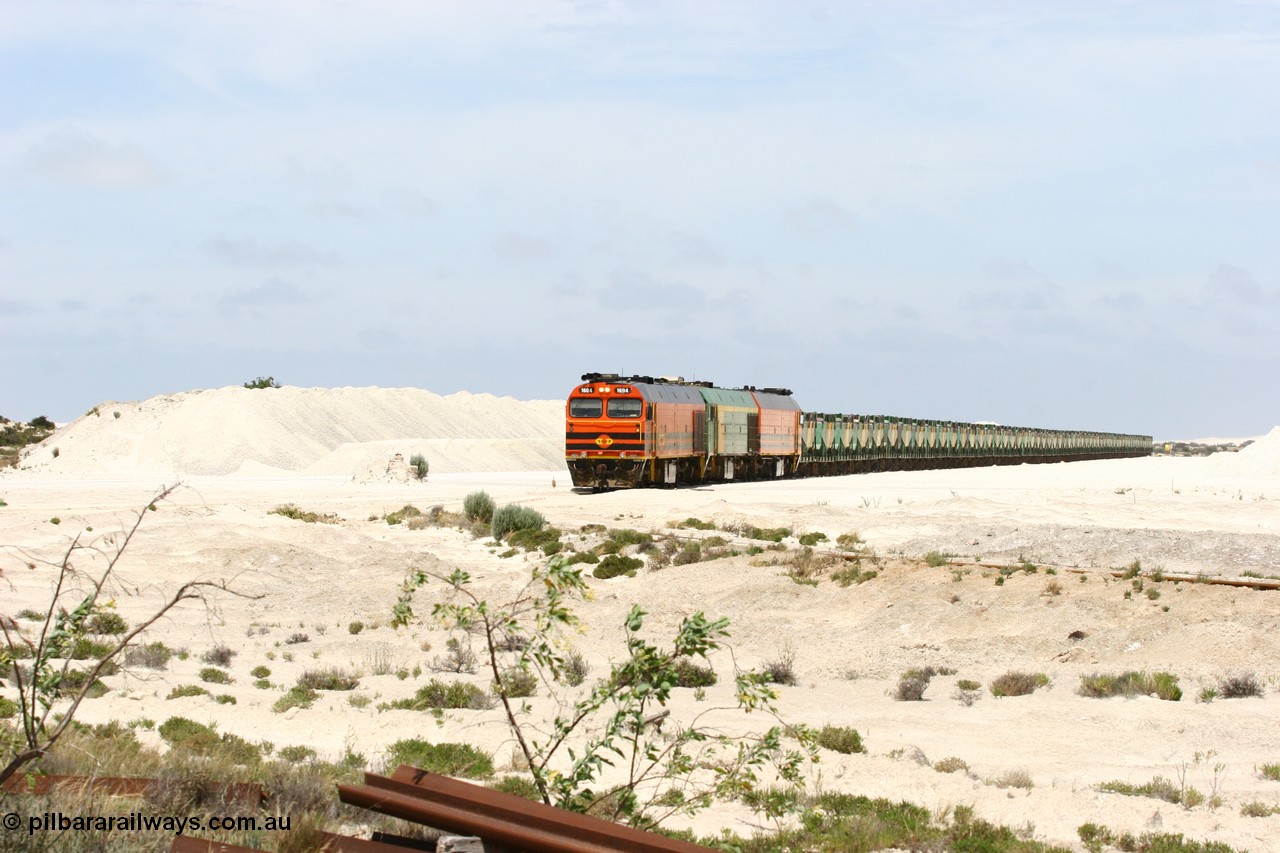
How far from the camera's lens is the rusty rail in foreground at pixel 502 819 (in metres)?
5.94

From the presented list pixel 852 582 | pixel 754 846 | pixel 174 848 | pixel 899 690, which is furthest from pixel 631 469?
pixel 174 848

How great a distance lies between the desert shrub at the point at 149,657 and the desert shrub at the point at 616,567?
38.6ft

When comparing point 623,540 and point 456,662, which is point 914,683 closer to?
point 456,662

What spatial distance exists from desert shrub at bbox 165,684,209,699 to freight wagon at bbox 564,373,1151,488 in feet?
96.0

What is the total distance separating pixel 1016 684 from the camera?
16281mm

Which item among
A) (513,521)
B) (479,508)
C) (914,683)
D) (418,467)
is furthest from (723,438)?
(914,683)

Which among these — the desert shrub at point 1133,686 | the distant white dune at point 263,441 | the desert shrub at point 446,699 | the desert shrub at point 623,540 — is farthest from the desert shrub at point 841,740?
the distant white dune at point 263,441

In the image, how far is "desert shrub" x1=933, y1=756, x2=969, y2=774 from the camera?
1143 cm

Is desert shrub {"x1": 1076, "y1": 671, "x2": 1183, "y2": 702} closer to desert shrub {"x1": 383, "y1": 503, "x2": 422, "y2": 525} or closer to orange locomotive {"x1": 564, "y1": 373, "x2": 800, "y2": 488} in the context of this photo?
desert shrub {"x1": 383, "y1": 503, "x2": 422, "y2": 525}

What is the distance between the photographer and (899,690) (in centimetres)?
1627

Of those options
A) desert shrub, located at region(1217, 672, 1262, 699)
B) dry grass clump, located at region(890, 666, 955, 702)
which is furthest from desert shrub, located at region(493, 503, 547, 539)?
desert shrub, located at region(1217, 672, 1262, 699)

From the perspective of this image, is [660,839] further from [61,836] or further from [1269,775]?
[1269,775]

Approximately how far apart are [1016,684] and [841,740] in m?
4.82

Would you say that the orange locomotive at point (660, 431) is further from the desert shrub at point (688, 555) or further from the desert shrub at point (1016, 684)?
the desert shrub at point (1016, 684)
